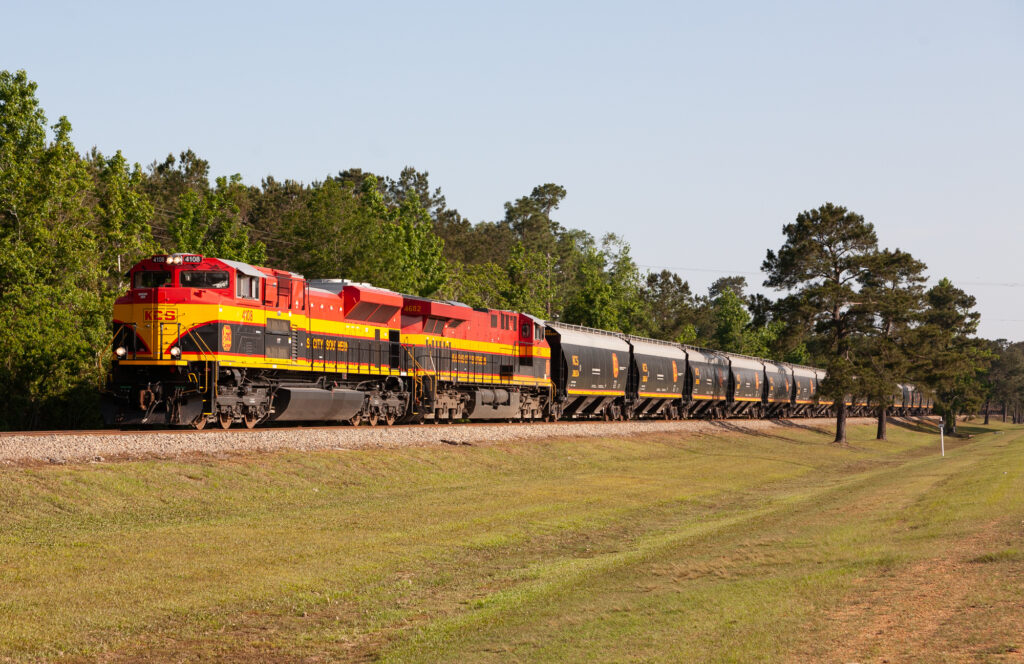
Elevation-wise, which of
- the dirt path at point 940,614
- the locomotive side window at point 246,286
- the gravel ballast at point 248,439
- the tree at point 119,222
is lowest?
the dirt path at point 940,614

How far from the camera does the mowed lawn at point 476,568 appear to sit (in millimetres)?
10633

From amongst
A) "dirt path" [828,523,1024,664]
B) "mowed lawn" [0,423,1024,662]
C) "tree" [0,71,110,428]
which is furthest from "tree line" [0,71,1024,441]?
"dirt path" [828,523,1024,664]

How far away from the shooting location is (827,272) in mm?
65625

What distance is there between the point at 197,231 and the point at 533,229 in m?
105

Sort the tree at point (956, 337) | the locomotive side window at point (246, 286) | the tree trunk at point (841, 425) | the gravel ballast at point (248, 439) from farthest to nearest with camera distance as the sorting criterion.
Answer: the tree at point (956, 337) → the tree trunk at point (841, 425) → the locomotive side window at point (246, 286) → the gravel ballast at point (248, 439)

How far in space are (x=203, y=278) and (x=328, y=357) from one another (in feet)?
18.8

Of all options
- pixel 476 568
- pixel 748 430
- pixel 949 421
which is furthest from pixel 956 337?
pixel 476 568

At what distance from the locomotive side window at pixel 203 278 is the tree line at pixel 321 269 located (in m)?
3.32

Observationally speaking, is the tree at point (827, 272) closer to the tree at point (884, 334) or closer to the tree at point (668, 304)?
the tree at point (884, 334)

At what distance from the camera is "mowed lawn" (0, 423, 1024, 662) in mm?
10633

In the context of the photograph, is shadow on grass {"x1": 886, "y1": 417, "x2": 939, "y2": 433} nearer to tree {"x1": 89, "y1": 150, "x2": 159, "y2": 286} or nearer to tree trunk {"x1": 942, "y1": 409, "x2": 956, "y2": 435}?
tree trunk {"x1": 942, "y1": 409, "x2": 956, "y2": 435}

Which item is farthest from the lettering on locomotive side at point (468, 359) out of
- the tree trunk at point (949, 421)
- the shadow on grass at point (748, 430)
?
the tree trunk at point (949, 421)

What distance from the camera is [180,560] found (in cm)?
1512

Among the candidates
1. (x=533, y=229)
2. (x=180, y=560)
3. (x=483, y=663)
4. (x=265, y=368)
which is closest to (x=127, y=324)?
(x=265, y=368)
